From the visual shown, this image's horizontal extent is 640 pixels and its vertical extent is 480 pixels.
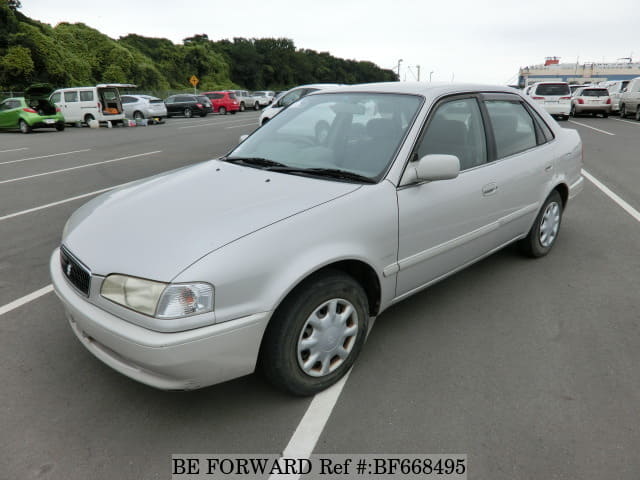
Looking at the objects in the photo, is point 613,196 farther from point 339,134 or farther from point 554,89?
point 554,89

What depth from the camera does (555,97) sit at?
1984cm

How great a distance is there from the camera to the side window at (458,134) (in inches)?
122

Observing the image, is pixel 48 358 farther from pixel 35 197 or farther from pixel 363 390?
pixel 35 197

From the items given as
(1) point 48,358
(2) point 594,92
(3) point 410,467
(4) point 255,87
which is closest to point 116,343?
(1) point 48,358

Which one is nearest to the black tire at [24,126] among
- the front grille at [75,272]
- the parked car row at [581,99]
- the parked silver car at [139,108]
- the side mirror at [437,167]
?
the parked silver car at [139,108]

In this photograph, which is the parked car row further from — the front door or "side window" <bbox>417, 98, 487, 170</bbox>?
the front door

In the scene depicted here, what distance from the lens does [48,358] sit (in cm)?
299

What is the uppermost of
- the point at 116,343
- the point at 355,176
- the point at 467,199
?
the point at 355,176

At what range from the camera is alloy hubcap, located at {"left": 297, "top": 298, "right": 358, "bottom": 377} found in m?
2.48

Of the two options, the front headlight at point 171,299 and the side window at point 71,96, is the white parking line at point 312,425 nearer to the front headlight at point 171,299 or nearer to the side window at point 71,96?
the front headlight at point 171,299

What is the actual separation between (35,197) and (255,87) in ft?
229

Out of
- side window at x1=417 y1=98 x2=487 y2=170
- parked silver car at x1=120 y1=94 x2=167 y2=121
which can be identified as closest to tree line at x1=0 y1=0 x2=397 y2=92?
parked silver car at x1=120 y1=94 x2=167 y2=121

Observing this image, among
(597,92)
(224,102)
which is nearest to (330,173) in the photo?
(597,92)

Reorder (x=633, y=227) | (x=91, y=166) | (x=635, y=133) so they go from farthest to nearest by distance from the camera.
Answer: (x=635, y=133)
(x=91, y=166)
(x=633, y=227)
